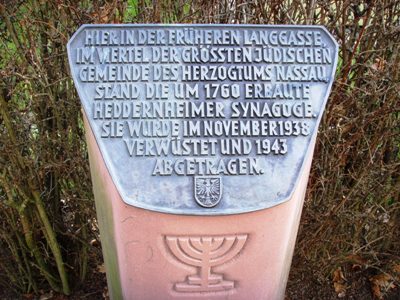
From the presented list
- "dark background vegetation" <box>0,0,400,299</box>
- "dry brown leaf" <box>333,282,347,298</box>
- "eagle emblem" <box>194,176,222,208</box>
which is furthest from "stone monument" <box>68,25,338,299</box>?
"dry brown leaf" <box>333,282,347,298</box>

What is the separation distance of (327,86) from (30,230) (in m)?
1.90

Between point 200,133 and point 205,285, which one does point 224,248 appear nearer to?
point 205,285

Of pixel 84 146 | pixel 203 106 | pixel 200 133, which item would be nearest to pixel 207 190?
pixel 200 133

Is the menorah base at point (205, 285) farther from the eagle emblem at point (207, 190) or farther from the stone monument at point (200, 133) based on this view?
the eagle emblem at point (207, 190)

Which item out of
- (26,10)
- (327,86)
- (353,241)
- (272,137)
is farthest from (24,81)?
(353,241)

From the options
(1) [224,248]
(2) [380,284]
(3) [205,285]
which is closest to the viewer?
(1) [224,248]

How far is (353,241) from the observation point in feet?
10.7

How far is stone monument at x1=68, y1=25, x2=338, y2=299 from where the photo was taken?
2064 millimetres

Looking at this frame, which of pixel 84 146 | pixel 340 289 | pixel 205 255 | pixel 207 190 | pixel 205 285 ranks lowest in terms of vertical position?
pixel 340 289

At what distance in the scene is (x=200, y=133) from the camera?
2.11m

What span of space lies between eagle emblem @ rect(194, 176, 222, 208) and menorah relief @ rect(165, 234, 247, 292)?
169 mm

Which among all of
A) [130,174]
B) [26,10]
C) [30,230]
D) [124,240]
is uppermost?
[26,10]

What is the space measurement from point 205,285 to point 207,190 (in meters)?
0.50

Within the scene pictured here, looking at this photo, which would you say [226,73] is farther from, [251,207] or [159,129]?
[251,207]
